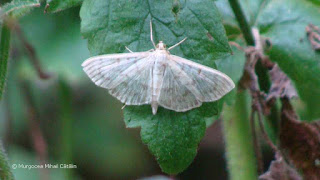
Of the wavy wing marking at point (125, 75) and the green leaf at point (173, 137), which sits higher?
the wavy wing marking at point (125, 75)

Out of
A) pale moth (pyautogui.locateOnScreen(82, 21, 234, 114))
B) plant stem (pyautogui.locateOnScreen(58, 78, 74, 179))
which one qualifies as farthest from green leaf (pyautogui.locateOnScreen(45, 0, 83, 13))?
plant stem (pyautogui.locateOnScreen(58, 78, 74, 179))

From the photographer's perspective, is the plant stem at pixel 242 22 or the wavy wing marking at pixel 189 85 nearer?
the wavy wing marking at pixel 189 85

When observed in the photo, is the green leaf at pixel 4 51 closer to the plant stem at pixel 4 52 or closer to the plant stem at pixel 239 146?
the plant stem at pixel 4 52

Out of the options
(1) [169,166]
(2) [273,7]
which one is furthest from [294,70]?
(1) [169,166]

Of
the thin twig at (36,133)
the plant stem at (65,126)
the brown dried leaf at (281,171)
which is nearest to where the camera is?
the brown dried leaf at (281,171)

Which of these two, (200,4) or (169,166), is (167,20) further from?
(169,166)

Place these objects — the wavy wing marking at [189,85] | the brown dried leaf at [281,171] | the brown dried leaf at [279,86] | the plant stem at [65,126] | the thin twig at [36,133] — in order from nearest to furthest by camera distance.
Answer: the wavy wing marking at [189,85]
the brown dried leaf at [281,171]
the brown dried leaf at [279,86]
the plant stem at [65,126]
the thin twig at [36,133]

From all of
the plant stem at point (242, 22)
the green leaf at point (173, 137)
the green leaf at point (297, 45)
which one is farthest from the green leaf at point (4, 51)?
the green leaf at point (297, 45)

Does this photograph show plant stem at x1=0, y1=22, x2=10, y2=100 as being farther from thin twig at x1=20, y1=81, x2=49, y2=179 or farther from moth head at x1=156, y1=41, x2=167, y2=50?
thin twig at x1=20, y1=81, x2=49, y2=179
